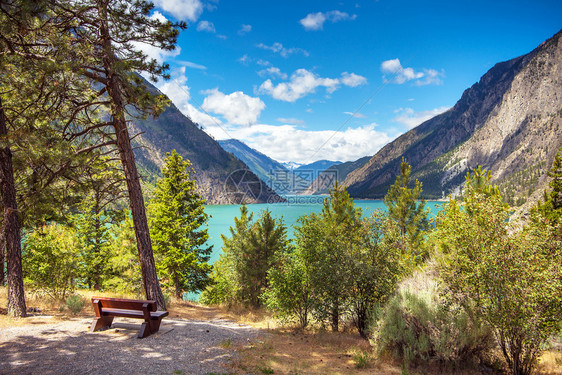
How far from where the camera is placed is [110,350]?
18.9 feet

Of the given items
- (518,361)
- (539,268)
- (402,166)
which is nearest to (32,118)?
(539,268)

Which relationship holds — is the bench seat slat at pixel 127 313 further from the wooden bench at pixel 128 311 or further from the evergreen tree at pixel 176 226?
the evergreen tree at pixel 176 226

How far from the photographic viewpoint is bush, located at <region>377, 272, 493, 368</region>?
6.84m

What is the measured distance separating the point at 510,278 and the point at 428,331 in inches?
90.4

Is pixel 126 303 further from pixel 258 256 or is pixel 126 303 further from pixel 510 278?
pixel 258 256

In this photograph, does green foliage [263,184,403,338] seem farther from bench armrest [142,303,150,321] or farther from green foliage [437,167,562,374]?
bench armrest [142,303,150,321]

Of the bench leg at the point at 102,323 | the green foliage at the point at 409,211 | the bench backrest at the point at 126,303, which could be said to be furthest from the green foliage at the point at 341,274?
the green foliage at the point at 409,211

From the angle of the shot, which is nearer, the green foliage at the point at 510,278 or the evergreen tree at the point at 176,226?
the green foliage at the point at 510,278

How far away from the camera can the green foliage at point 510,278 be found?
19.6ft

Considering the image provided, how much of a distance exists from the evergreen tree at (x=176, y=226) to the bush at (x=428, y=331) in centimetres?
1338

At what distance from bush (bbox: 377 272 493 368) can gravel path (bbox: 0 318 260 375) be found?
3852 mm

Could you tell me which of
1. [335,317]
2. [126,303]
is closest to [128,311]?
[126,303]

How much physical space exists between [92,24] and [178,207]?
12.3 m

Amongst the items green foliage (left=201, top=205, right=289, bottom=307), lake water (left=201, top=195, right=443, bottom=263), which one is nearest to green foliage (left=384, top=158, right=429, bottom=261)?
lake water (left=201, top=195, right=443, bottom=263)
